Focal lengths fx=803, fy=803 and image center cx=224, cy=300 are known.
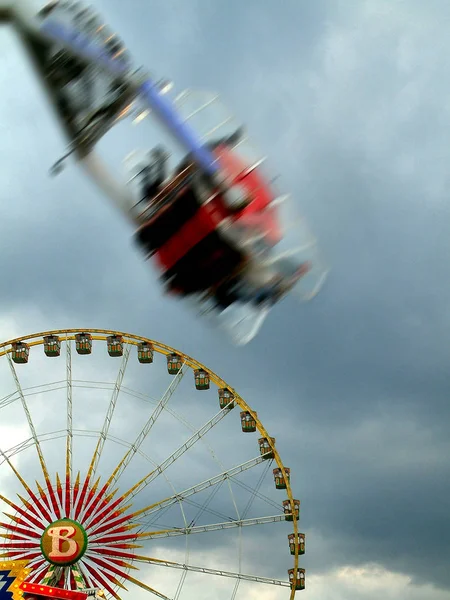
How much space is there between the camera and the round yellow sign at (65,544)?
3184 cm

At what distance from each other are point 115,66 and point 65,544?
26383 millimetres

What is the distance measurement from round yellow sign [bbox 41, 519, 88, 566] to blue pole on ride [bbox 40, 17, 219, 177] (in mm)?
25253

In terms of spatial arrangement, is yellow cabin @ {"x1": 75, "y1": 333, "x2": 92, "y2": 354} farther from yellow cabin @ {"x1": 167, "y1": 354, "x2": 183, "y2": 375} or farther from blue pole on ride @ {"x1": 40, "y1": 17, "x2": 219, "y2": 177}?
blue pole on ride @ {"x1": 40, "y1": 17, "x2": 219, "y2": 177}

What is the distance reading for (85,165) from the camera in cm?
934

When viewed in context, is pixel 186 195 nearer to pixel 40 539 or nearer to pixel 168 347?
pixel 40 539

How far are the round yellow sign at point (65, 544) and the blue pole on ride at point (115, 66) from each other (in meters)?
25.3

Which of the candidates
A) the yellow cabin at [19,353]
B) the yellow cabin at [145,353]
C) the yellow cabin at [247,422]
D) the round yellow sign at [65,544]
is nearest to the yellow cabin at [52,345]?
the yellow cabin at [19,353]

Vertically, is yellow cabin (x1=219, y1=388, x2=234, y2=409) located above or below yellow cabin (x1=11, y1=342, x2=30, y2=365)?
below

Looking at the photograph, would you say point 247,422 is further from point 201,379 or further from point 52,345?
point 52,345

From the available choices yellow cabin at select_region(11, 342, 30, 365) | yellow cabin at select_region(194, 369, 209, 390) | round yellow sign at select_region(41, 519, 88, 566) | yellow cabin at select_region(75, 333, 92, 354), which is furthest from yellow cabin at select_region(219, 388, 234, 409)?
yellow cabin at select_region(11, 342, 30, 365)

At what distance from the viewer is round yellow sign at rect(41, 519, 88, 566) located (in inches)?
1254

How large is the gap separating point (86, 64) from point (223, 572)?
29.5m

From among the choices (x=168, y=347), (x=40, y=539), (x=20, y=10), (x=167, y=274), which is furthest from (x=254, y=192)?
(x=168, y=347)

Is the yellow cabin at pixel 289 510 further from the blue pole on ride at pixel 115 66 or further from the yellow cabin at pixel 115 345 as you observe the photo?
the blue pole on ride at pixel 115 66
